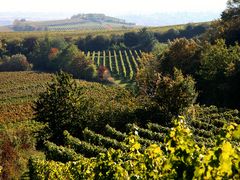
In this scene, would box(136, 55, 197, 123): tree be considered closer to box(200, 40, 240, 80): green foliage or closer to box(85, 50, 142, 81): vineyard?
box(200, 40, 240, 80): green foliage

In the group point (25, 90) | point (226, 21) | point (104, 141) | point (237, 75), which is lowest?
point (25, 90)

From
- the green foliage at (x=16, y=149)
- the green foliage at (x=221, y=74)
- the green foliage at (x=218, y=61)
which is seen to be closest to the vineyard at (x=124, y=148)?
the green foliage at (x=16, y=149)

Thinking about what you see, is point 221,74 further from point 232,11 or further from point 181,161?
point 181,161

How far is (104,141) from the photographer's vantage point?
99.5 feet

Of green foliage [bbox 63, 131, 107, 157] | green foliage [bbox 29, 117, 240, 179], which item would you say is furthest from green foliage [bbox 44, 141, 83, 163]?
green foliage [bbox 29, 117, 240, 179]

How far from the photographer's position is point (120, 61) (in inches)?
4008

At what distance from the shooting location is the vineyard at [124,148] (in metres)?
9.29

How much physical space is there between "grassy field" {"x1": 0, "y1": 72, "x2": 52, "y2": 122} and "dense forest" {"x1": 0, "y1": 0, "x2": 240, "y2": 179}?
8.5 inches

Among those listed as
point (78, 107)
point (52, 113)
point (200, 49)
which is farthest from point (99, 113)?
point (200, 49)

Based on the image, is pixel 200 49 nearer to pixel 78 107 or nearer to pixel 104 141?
pixel 78 107

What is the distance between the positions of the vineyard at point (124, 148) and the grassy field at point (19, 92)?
26.2 meters

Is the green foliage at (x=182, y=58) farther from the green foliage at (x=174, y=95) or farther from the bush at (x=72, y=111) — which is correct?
the bush at (x=72, y=111)

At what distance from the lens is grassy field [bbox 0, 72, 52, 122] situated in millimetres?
58781

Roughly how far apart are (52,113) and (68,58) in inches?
2367
